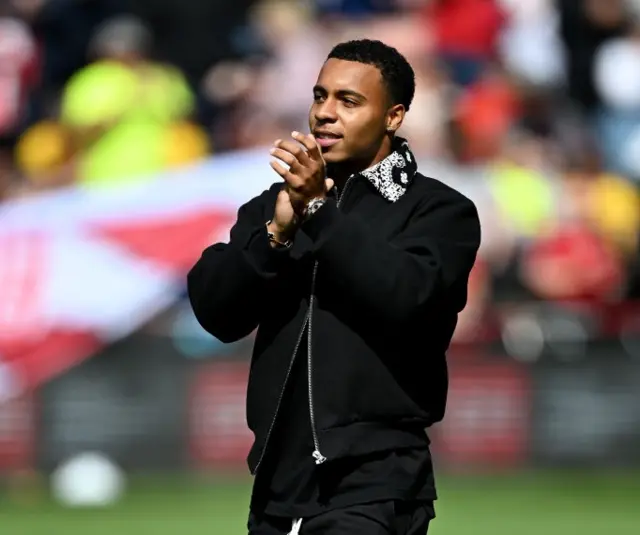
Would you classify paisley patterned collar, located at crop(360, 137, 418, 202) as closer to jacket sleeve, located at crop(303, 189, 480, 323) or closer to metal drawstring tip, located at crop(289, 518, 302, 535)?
jacket sleeve, located at crop(303, 189, 480, 323)

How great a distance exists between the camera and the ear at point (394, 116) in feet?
13.5

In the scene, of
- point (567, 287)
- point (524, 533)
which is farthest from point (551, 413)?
point (524, 533)

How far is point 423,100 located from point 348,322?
772 centimetres

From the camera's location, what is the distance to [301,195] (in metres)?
3.85

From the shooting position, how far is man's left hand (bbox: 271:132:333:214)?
12.3 feet

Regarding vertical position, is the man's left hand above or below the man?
above

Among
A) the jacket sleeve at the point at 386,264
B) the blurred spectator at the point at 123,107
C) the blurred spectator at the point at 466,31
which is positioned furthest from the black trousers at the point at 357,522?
the blurred spectator at the point at 466,31

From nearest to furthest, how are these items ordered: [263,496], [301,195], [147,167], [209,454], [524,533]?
[301,195] < [263,496] < [524,533] < [209,454] < [147,167]

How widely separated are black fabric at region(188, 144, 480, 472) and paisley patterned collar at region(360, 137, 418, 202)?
15 millimetres

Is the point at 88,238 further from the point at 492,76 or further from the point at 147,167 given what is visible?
the point at 492,76

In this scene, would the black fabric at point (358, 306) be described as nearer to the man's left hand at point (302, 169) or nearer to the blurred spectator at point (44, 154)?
the man's left hand at point (302, 169)

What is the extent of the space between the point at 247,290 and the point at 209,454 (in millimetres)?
7068

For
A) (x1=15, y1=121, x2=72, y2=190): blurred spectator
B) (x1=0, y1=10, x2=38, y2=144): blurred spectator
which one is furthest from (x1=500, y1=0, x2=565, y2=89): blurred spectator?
(x1=0, y1=10, x2=38, y2=144): blurred spectator

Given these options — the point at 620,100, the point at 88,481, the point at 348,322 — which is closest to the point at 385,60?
the point at 348,322
